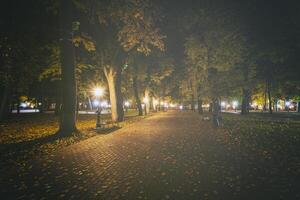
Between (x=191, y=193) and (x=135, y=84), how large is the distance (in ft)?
133

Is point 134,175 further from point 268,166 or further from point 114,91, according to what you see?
point 114,91

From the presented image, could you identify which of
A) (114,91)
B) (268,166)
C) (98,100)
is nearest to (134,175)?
(268,166)

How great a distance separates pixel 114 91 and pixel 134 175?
73.6 ft

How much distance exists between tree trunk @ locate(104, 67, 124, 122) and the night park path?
1809 centimetres

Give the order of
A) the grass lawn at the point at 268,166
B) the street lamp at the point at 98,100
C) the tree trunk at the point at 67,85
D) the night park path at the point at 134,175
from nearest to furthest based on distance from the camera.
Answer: the night park path at the point at 134,175 → the grass lawn at the point at 268,166 → the tree trunk at the point at 67,85 → the street lamp at the point at 98,100

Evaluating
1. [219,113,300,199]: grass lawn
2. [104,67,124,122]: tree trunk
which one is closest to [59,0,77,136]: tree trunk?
[219,113,300,199]: grass lawn

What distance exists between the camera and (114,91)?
2966cm

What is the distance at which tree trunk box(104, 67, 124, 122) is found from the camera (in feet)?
96.2

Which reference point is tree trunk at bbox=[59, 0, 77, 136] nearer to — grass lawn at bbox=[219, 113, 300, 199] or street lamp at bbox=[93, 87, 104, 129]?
street lamp at bbox=[93, 87, 104, 129]

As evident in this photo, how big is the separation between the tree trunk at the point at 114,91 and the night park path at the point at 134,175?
712 inches

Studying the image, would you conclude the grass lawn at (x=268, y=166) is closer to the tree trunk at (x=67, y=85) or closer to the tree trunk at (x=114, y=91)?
the tree trunk at (x=67, y=85)

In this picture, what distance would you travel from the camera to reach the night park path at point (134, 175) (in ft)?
20.2

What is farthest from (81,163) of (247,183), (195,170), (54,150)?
(247,183)

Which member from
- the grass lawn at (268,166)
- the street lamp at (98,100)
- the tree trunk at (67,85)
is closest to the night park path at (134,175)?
the grass lawn at (268,166)
